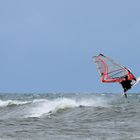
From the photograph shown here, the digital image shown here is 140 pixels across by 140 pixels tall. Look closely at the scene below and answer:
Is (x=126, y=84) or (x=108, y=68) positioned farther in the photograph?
(x=108, y=68)

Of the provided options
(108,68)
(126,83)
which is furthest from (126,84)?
(108,68)

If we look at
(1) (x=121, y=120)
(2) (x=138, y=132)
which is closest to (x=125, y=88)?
(1) (x=121, y=120)

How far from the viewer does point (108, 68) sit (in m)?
23.2

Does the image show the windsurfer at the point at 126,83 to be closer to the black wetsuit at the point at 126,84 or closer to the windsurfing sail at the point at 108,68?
the black wetsuit at the point at 126,84

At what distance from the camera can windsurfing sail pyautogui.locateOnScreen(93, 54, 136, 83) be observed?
75.0ft

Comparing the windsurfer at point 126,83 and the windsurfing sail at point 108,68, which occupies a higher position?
the windsurfing sail at point 108,68

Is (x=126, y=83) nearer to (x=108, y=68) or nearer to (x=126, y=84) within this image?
(x=126, y=84)

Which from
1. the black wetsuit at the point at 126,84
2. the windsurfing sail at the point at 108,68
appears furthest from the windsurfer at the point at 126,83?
the windsurfing sail at the point at 108,68

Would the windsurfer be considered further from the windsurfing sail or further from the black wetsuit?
the windsurfing sail

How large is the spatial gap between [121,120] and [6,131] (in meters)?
5.17

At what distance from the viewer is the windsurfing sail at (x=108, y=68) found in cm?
2288

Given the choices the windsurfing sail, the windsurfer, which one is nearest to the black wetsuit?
the windsurfer

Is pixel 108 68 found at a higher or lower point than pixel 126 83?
higher

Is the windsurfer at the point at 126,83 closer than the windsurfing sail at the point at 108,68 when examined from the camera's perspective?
Yes
